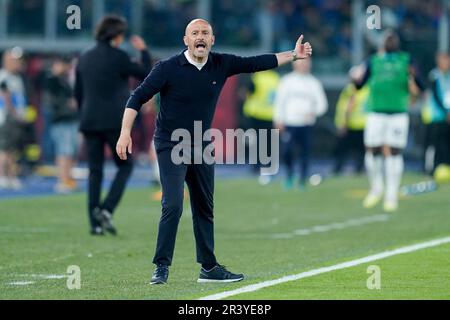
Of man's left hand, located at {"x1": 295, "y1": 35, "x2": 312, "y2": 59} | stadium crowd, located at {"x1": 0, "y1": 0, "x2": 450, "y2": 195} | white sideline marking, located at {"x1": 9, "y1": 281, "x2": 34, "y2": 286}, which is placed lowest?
white sideline marking, located at {"x1": 9, "y1": 281, "x2": 34, "y2": 286}

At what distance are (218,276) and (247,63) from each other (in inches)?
63.9

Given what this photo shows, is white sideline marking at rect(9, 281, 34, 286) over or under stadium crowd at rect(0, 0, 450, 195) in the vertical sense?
under

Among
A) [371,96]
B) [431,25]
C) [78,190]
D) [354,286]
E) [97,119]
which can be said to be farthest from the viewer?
[431,25]

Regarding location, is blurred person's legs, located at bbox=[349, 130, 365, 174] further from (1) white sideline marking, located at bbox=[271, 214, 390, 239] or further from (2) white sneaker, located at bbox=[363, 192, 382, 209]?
(1) white sideline marking, located at bbox=[271, 214, 390, 239]

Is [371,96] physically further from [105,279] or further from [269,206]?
[105,279]

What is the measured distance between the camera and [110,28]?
15273mm

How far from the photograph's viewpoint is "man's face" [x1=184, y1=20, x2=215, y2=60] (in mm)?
10443

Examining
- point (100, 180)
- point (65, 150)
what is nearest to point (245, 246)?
point (100, 180)

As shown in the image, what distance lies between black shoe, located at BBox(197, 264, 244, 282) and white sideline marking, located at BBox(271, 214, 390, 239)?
4164 millimetres

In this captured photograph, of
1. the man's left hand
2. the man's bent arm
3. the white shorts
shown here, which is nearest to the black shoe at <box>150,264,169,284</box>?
the man's bent arm

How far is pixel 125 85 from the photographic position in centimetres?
1538

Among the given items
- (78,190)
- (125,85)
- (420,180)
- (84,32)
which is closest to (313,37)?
(84,32)

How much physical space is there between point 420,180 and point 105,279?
1497cm

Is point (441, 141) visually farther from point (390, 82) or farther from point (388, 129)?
point (390, 82)
